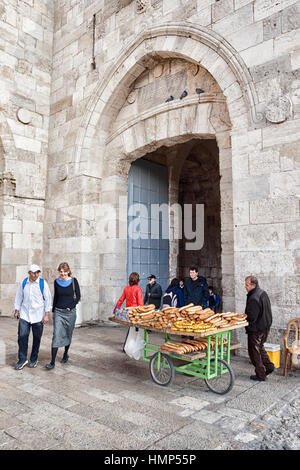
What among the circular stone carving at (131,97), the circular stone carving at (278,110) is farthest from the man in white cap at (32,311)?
the circular stone carving at (131,97)

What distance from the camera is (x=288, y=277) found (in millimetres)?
3980

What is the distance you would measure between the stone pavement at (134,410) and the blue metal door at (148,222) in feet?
10.2

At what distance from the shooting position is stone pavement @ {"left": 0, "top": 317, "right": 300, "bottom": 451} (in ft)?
7.45

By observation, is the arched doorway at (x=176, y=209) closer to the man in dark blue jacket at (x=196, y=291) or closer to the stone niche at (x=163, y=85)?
the stone niche at (x=163, y=85)

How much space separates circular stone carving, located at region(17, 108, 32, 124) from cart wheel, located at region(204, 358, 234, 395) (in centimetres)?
628

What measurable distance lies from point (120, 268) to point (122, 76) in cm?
356

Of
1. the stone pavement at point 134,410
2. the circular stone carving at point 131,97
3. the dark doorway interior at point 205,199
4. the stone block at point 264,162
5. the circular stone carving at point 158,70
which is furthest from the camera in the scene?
the dark doorway interior at point 205,199

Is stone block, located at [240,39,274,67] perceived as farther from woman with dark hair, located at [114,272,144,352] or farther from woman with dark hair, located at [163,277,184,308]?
woman with dark hair, located at [163,277,184,308]

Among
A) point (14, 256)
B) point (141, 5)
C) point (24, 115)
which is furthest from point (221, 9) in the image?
point (14, 256)

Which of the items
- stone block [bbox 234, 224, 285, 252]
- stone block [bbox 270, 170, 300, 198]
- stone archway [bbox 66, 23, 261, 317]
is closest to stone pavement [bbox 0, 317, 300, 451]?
stone block [bbox 234, 224, 285, 252]

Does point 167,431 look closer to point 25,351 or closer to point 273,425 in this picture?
point 273,425

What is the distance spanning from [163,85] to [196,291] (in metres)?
3.67

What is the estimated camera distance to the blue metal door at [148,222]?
7.02 meters

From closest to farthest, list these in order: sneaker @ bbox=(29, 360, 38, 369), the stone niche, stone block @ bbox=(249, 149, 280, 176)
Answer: sneaker @ bbox=(29, 360, 38, 369) → stone block @ bbox=(249, 149, 280, 176) → the stone niche
